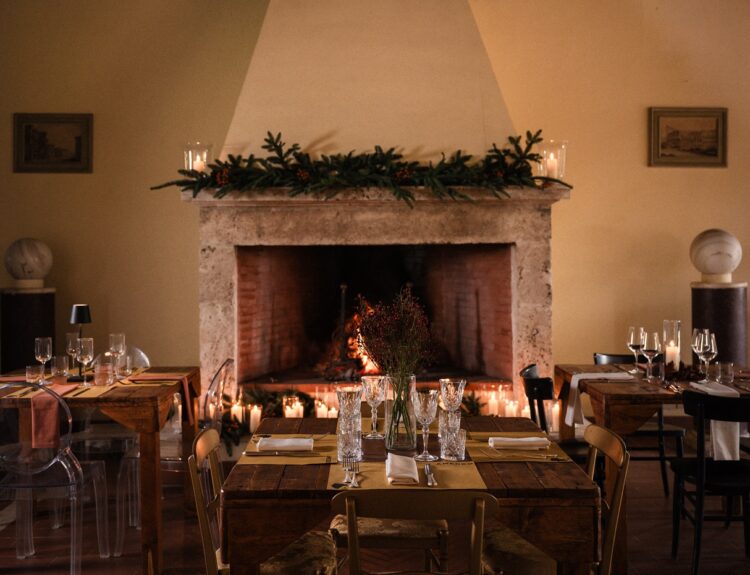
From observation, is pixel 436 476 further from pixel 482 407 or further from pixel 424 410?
pixel 482 407

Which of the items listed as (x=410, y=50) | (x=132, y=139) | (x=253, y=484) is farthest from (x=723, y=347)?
(x=132, y=139)

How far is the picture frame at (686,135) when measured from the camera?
19.2 ft

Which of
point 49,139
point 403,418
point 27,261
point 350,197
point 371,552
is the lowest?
point 371,552

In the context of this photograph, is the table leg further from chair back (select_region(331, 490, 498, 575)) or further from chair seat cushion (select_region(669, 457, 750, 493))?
chair seat cushion (select_region(669, 457, 750, 493))

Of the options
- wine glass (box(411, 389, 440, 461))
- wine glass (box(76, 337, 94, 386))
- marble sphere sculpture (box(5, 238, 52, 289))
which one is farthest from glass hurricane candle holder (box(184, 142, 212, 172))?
wine glass (box(411, 389, 440, 461))

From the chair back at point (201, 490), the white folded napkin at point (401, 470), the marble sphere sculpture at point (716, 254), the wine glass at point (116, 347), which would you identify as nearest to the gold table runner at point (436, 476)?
the white folded napkin at point (401, 470)

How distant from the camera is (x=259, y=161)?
4836 millimetres

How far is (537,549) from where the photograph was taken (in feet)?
8.08

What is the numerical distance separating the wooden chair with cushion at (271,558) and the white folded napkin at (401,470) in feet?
1.18

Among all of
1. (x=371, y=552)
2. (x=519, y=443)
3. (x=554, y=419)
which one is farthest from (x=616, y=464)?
(x=554, y=419)

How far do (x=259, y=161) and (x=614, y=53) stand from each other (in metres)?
2.93

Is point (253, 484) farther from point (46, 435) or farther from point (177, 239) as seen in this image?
point (177, 239)

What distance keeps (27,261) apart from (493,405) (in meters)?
3.40

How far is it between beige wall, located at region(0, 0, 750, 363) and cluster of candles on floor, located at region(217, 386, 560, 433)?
0.95 m
